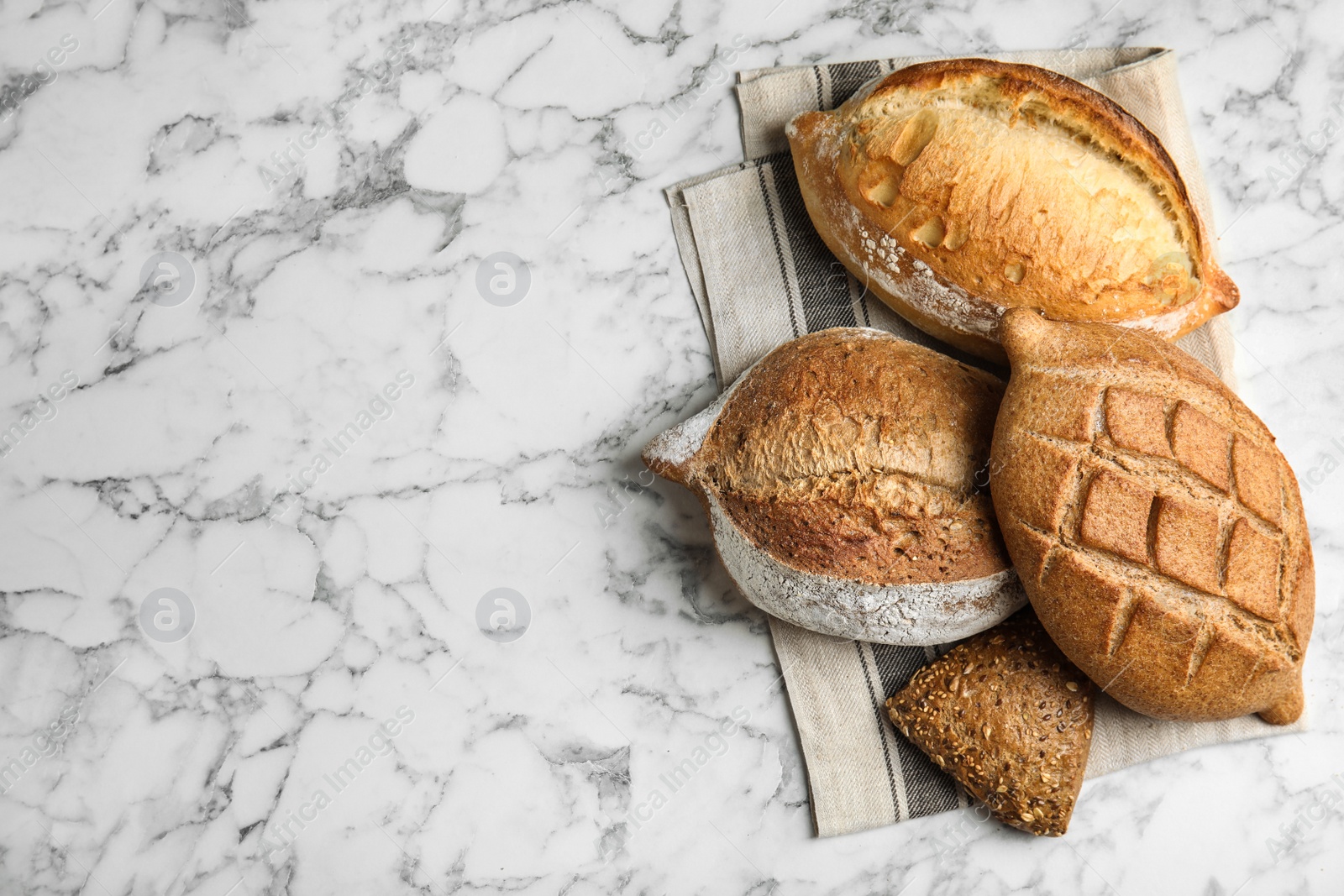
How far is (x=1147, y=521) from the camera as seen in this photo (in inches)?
45.3

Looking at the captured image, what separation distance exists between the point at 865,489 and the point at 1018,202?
484 millimetres

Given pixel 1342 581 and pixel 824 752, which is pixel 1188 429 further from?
pixel 824 752

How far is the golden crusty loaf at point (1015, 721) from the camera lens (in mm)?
1350

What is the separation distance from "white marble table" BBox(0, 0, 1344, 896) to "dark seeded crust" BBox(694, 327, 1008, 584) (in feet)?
0.96

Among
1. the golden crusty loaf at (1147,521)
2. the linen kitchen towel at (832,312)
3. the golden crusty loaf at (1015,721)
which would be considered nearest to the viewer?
the golden crusty loaf at (1147,521)

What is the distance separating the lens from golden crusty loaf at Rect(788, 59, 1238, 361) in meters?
1.25

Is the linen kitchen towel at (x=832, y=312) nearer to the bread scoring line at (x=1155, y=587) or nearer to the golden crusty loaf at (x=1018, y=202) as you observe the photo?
the golden crusty loaf at (x=1018, y=202)

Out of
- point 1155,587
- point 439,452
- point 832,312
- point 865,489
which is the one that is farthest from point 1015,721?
point 439,452

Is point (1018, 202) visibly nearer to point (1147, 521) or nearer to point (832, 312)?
point (832, 312)

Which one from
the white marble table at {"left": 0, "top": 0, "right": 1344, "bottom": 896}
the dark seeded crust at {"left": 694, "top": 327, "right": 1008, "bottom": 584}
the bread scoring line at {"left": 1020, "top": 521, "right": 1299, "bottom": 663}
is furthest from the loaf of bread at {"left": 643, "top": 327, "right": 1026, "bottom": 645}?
the white marble table at {"left": 0, "top": 0, "right": 1344, "bottom": 896}

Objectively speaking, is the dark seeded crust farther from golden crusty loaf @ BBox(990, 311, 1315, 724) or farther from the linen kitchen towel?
the linen kitchen towel

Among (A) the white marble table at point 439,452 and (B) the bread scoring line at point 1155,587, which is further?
(A) the white marble table at point 439,452

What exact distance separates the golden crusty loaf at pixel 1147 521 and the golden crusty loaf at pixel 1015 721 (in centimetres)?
13

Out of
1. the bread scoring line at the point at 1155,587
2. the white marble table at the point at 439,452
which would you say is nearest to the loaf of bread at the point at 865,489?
the bread scoring line at the point at 1155,587
